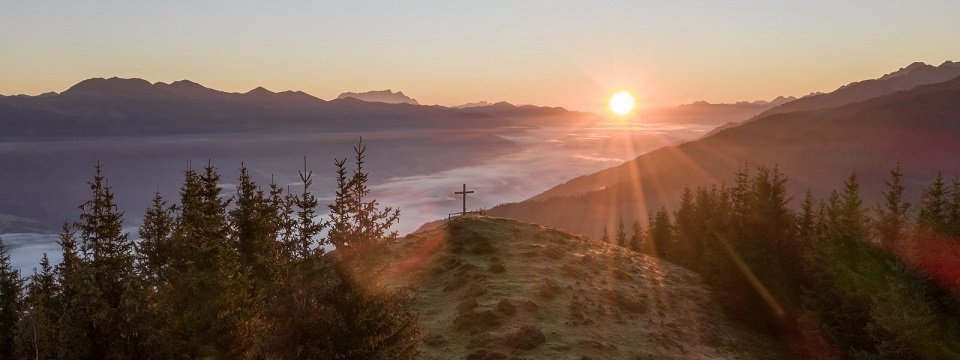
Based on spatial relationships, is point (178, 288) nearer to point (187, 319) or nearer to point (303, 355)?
point (187, 319)

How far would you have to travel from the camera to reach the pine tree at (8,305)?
143ft

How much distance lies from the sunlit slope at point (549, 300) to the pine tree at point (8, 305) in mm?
29174

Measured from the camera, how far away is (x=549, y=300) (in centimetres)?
3872

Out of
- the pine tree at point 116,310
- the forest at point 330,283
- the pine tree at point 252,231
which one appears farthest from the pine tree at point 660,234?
the pine tree at point 116,310

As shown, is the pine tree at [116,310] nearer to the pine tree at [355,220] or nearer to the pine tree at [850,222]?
the pine tree at [355,220]

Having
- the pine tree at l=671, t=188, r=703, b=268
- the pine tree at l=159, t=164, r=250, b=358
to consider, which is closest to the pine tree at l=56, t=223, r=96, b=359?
the pine tree at l=159, t=164, r=250, b=358

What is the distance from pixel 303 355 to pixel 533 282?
26.4 m

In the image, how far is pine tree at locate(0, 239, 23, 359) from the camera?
143 ft

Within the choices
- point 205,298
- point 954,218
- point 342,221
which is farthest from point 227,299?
point 954,218

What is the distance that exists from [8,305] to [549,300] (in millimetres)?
42203

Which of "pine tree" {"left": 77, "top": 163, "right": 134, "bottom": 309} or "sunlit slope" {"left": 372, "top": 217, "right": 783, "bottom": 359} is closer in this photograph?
"pine tree" {"left": 77, "top": 163, "right": 134, "bottom": 309}

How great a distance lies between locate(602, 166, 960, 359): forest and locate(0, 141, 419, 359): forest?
23.3 meters

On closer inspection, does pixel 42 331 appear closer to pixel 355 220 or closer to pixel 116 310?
pixel 116 310

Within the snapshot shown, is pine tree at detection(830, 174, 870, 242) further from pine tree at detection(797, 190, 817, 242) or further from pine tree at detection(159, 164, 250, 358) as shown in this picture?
pine tree at detection(159, 164, 250, 358)
